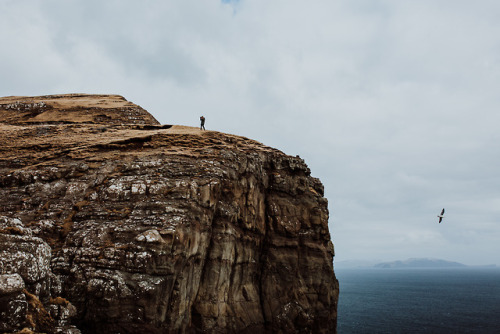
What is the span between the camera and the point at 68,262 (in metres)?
19.3

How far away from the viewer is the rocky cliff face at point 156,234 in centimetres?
1767

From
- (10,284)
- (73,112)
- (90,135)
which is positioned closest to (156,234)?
(10,284)

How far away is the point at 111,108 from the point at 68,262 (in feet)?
93.8

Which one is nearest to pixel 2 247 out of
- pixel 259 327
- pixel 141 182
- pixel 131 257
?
pixel 131 257

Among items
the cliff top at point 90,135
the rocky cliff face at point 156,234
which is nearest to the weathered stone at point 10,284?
the rocky cliff face at point 156,234

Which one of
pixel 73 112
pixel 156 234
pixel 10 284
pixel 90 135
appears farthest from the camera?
pixel 73 112

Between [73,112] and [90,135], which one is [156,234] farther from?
[73,112]

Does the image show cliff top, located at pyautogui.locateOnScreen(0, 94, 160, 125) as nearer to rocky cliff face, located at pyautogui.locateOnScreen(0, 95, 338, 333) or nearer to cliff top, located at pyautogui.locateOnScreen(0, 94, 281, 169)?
cliff top, located at pyautogui.locateOnScreen(0, 94, 281, 169)

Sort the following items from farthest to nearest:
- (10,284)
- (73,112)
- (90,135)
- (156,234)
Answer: (73,112) → (90,135) → (156,234) → (10,284)

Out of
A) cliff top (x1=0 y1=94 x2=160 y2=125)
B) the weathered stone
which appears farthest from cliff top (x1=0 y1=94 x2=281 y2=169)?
the weathered stone

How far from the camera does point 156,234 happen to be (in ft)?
64.7

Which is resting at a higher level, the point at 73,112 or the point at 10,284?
the point at 73,112

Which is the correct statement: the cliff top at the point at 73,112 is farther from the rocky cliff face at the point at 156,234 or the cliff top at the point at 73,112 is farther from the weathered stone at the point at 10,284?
the weathered stone at the point at 10,284

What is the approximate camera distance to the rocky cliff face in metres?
17.7
